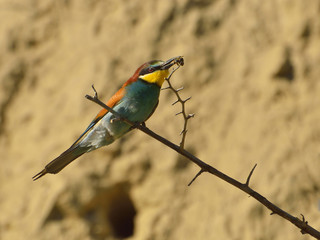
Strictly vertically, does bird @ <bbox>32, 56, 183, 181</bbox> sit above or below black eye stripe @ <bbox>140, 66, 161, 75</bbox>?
below

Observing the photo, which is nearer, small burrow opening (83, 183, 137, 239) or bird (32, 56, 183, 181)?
bird (32, 56, 183, 181)

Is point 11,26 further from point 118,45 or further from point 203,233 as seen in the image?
point 203,233

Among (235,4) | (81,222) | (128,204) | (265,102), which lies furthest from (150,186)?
(235,4)

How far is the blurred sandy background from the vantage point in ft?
9.59

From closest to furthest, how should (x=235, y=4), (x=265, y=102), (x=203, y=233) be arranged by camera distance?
(x=203, y=233)
(x=265, y=102)
(x=235, y=4)

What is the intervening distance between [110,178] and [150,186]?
0.20m

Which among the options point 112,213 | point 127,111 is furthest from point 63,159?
point 112,213

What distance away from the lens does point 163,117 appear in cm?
309

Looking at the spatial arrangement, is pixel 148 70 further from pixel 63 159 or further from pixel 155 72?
pixel 63 159

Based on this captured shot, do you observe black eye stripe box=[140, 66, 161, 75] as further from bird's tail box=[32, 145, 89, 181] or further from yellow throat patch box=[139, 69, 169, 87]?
bird's tail box=[32, 145, 89, 181]

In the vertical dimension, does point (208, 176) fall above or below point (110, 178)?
below

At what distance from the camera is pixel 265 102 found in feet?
10.1

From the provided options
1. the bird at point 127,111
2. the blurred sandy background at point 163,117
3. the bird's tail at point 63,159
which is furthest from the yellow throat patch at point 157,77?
the blurred sandy background at point 163,117

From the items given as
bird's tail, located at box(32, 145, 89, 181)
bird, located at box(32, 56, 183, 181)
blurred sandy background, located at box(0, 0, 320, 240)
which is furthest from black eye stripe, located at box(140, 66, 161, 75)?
blurred sandy background, located at box(0, 0, 320, 240)
